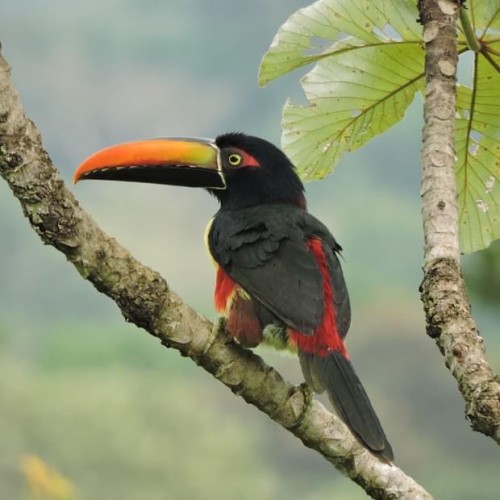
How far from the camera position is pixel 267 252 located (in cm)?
270

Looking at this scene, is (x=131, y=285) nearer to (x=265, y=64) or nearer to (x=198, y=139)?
(x=265, y=64)

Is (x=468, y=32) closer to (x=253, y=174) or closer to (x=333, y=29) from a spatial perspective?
(x=333, y=29)

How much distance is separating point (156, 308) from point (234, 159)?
45.5 inches

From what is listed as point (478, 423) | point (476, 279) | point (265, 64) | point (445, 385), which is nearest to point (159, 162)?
point (265, 64)

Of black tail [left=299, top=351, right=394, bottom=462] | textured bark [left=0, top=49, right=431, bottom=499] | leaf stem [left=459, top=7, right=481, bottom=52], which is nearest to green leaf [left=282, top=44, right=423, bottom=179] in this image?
leaf stem [left=459, top=7, right=481, bottom=52]

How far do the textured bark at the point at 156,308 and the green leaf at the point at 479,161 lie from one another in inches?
29.3

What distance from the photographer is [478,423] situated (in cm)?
162

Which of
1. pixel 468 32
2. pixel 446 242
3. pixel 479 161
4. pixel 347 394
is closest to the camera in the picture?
pixel 446 242

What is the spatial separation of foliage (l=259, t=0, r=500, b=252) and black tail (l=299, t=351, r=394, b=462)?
1.95ft

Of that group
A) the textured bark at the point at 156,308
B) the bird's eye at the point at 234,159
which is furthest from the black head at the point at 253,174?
the textured bark at the point at 156,308

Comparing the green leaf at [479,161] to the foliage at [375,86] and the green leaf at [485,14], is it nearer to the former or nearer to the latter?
the foliage at [375,86]

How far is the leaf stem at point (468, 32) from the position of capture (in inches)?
99.8

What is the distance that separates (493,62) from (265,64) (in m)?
0.56

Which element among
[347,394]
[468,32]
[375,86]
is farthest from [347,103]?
[347,394]
